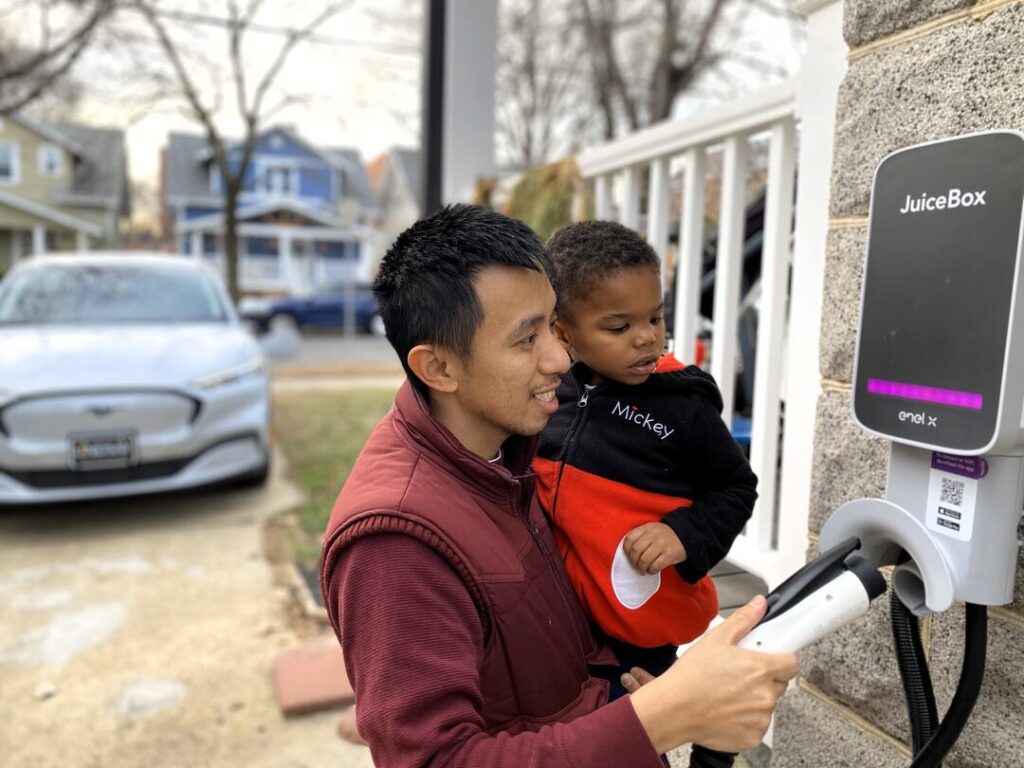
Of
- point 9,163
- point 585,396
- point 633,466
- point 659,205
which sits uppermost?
point 9,163

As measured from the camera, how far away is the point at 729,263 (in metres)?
2.15

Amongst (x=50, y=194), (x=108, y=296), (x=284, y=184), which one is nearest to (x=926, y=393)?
(x=108, y=296)

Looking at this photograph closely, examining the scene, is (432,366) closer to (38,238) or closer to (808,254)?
(808,254)

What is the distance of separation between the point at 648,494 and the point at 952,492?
0.44 metres

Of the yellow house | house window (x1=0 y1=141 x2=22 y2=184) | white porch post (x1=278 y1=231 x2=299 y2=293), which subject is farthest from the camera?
white porch post (x1=278 y1=231 x2=299 y2=293)

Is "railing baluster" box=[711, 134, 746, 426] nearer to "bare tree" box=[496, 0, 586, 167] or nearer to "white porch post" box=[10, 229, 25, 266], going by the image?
"bare tree" box=[496, 0, 586, 167]

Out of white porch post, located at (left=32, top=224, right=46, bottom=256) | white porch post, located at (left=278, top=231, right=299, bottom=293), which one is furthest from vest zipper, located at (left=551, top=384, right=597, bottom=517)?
white porch post, located at (left=278, top=231, right=299, bottom=293)

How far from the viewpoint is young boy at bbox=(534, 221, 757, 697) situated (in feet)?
4.11

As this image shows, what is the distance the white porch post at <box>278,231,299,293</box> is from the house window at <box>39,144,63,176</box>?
7.78 metres

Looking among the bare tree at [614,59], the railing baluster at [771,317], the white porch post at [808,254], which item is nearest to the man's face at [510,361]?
the white porch post at [808,254]

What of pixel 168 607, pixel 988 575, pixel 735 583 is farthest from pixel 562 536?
pixel 168 607

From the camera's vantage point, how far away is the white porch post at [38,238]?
937 inches

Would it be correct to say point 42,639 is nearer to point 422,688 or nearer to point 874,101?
point 422,688

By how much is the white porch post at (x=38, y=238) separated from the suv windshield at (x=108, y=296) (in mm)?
21615
